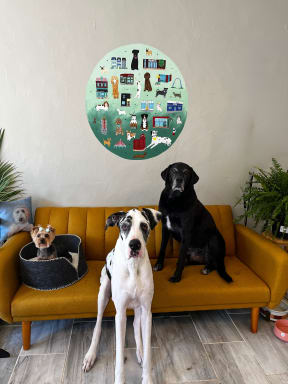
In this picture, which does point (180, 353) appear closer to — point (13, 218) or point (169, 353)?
point (169, 353)

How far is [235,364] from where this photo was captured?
1.86m

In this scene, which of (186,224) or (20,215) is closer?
(186,224)

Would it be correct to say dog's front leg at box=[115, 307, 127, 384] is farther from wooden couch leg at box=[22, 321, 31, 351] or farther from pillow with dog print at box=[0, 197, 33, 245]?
pillow with dog print at box=[0, 197, 33, 245]

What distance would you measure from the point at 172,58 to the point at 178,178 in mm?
1286

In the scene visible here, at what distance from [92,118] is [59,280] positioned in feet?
5.01

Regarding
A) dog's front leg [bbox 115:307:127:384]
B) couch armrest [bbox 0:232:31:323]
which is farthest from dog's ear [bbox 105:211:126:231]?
couch armrest [bbox 0:232:31:323]

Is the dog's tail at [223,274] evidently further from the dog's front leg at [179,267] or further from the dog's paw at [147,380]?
the dog's paw at [147,380]

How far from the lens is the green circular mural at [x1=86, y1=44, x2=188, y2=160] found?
8.21ft

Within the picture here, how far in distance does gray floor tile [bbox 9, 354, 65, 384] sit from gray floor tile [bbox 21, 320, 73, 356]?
0.18 ft

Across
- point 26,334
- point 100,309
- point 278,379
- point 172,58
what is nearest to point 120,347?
point 100,309

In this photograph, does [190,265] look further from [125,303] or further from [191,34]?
[191,34]

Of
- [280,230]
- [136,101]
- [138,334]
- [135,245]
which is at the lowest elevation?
[138,334]

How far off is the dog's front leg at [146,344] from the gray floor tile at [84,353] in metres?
0.26

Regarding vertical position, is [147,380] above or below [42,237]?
below
